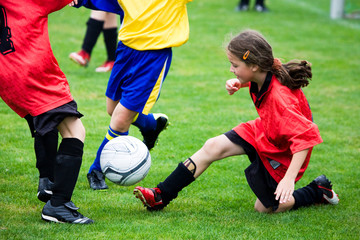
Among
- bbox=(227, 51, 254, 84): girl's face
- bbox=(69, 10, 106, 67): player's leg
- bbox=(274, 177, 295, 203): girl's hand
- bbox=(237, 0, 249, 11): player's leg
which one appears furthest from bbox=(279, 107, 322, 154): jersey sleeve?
bbox=(237, 0, 249, 11): player's leg

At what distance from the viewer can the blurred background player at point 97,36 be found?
830 centimetres

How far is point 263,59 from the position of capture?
391 cm

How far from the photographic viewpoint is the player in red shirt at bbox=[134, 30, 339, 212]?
12.2ft

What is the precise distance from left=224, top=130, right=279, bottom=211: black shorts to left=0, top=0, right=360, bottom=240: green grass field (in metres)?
0.13

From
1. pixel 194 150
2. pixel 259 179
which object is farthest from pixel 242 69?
pixel 194 150

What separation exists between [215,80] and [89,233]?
532cm

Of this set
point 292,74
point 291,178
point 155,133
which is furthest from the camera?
point 155,133

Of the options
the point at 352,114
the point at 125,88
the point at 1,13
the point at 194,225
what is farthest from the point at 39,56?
the point at 352,114

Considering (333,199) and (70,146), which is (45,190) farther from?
(333,199)

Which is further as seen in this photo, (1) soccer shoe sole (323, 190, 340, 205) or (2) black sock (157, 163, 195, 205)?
(1) soccer shoe sole (323, 190, 340, 205)

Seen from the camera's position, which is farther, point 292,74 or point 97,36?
point 97,36

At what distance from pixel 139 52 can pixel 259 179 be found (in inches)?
55.8

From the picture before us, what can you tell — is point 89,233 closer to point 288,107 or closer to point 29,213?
point 29,213

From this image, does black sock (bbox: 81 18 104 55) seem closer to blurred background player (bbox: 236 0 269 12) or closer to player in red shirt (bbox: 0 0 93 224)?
player in red shirt (bbox: 0 0 93 224)
